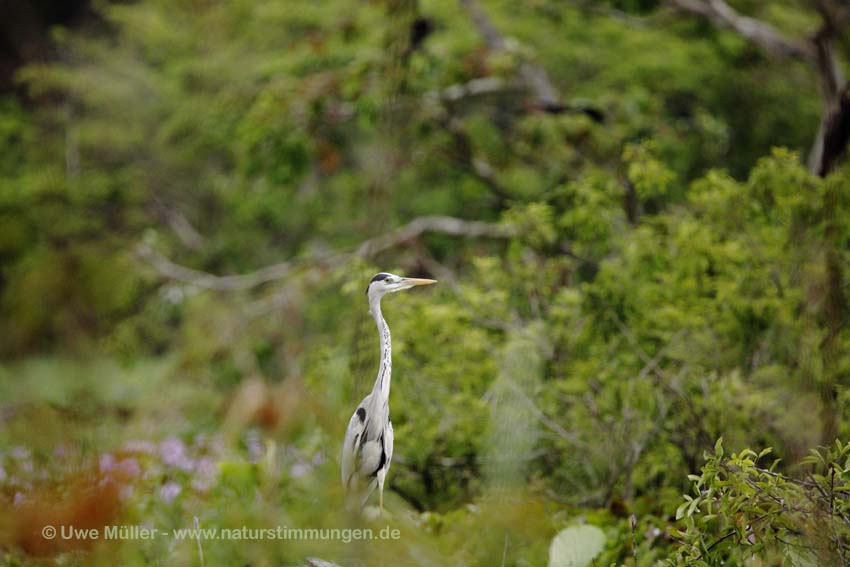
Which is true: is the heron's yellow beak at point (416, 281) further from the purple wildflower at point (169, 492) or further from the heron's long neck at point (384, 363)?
the purple wildflower at point (169, 492)

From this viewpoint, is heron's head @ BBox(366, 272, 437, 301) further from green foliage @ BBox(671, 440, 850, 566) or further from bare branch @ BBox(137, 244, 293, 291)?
bare branch @ BBox(137, 244, 293, 291)

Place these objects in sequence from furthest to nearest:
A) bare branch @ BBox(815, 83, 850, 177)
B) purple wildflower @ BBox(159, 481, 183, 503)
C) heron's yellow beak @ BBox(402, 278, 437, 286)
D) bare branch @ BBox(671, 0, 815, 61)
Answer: bare branch @ BBox(671, 0, 815, 61)
bare branch @ BBox(815, 83, 850, 177)
purple wildflower @ BBox(159, 481, 183, 503)
heron's yellow beak @ BBox(402, 278, 437, 286)

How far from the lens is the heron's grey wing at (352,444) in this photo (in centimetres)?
208

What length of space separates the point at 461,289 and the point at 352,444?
8.23ft

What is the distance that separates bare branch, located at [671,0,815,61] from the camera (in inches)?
228

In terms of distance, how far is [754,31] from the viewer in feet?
19.9

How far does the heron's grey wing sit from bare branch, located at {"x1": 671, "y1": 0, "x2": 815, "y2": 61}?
16.3 ft

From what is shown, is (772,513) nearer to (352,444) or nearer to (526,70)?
(352,444)

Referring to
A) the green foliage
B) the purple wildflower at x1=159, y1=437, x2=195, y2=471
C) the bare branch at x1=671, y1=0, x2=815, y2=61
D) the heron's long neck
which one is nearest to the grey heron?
the heron's long neck

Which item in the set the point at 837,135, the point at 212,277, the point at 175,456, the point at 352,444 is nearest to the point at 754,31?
the point at 837,135

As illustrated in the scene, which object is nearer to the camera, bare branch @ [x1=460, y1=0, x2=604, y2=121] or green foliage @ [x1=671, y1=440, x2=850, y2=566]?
green foliage @ [x1=671, y1=440, x2=850, y2=566]

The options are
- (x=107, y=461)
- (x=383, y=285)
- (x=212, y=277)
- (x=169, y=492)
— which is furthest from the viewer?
(x=212, y=277)

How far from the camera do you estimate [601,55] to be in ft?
29.5

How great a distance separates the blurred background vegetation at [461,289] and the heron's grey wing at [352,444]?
0.20 metres
